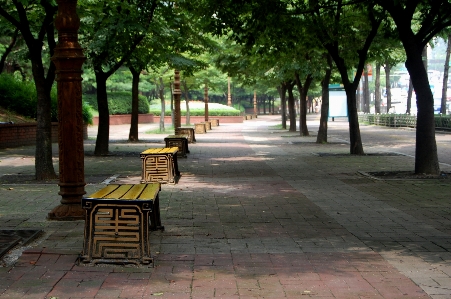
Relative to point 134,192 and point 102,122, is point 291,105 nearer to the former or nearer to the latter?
point 102,122

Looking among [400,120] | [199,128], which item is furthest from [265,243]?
[400,120]

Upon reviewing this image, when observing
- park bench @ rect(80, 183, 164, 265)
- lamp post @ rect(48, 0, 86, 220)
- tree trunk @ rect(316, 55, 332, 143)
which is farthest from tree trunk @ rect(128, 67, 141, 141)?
park bench @ rect(80, 183, 164, 265)

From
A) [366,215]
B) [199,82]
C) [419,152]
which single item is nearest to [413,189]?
[419,152]

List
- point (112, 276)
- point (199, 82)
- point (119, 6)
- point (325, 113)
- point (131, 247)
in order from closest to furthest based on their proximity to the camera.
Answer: point (112, 276)
point (131, 247)
point (119, 6)
point (325, 113)
point (199, 82)

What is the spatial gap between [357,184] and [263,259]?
704 centimetres

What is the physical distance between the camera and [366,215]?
977 centimetres

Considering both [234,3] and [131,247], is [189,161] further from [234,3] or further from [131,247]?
[131,247]

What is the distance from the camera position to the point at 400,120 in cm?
4850

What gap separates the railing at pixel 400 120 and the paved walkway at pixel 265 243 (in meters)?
26.4

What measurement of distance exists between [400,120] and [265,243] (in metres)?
42.4

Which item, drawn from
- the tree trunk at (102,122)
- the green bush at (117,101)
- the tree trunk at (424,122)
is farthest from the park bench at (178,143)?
the green bush at (117,101)

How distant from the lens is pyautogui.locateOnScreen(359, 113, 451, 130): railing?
1549 inches

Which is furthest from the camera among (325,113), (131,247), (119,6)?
(325,113)

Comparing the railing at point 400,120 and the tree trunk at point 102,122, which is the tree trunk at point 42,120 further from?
the railing at point 400,120
